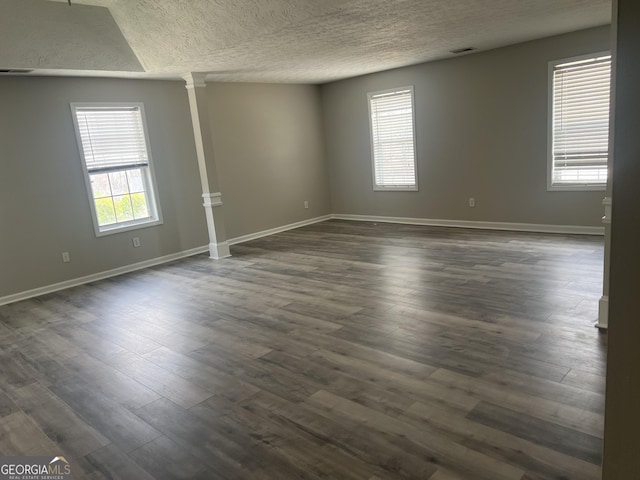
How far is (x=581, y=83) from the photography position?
5418 mm

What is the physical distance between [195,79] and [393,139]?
3.26 m

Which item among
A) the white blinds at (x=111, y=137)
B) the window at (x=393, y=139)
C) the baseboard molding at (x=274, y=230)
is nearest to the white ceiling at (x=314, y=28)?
the white blinds at (x=111, y=137)

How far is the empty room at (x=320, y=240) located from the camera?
6.97 ft

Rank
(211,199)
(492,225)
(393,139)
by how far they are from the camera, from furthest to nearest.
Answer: (393,139) → (492,225) → (211,199)

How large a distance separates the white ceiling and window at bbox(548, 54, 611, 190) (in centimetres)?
51

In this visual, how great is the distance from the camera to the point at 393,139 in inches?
291

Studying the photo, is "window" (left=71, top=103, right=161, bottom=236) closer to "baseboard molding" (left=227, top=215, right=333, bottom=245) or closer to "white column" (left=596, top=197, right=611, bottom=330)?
"baseboard molding" (left=227, top=215, right=333, bottom=245)

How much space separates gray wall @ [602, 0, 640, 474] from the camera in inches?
40.1

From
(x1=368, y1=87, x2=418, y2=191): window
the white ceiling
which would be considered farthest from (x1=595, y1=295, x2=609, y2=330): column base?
(x1=368, y1=87, x2=418, y2=191): window

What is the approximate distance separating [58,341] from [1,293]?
1.80 meters

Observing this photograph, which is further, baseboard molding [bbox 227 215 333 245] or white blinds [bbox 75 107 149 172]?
baseboard molding [bbox 227 215 333 245]

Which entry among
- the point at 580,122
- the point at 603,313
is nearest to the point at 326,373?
the point at 603,313

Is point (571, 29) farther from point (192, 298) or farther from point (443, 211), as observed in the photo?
point (192, 298)

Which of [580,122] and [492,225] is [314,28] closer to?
[580,122]
